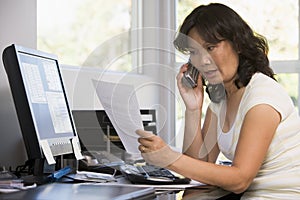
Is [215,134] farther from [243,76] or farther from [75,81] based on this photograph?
[75,81]

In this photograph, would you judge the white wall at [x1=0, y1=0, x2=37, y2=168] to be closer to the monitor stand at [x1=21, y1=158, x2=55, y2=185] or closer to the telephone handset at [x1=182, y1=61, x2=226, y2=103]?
the monitor stand at [x1=21, y1=158, x2=55, y2=185]

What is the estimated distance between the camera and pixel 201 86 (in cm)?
217

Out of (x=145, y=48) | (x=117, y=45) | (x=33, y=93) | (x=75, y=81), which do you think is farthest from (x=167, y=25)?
(x=33, y=93)

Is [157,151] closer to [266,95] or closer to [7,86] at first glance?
[266,95]

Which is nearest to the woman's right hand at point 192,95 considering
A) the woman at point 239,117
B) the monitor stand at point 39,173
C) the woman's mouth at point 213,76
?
the woman at point 239,117

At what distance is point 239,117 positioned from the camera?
1.89m

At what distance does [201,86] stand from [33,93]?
2.24ft

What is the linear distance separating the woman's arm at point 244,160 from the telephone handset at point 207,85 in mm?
335

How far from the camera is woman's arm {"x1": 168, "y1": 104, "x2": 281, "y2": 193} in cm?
170

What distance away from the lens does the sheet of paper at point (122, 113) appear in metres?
1.88

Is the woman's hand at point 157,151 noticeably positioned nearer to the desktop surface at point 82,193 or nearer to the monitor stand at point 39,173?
the desktop surface at point 82,193

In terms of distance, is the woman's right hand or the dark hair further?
the woman's right hand

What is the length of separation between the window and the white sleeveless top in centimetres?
50

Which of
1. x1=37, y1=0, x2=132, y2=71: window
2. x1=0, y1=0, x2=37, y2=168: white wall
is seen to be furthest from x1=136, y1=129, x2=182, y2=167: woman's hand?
x1=0, y1=0, x2=37, y2=168: white wall
